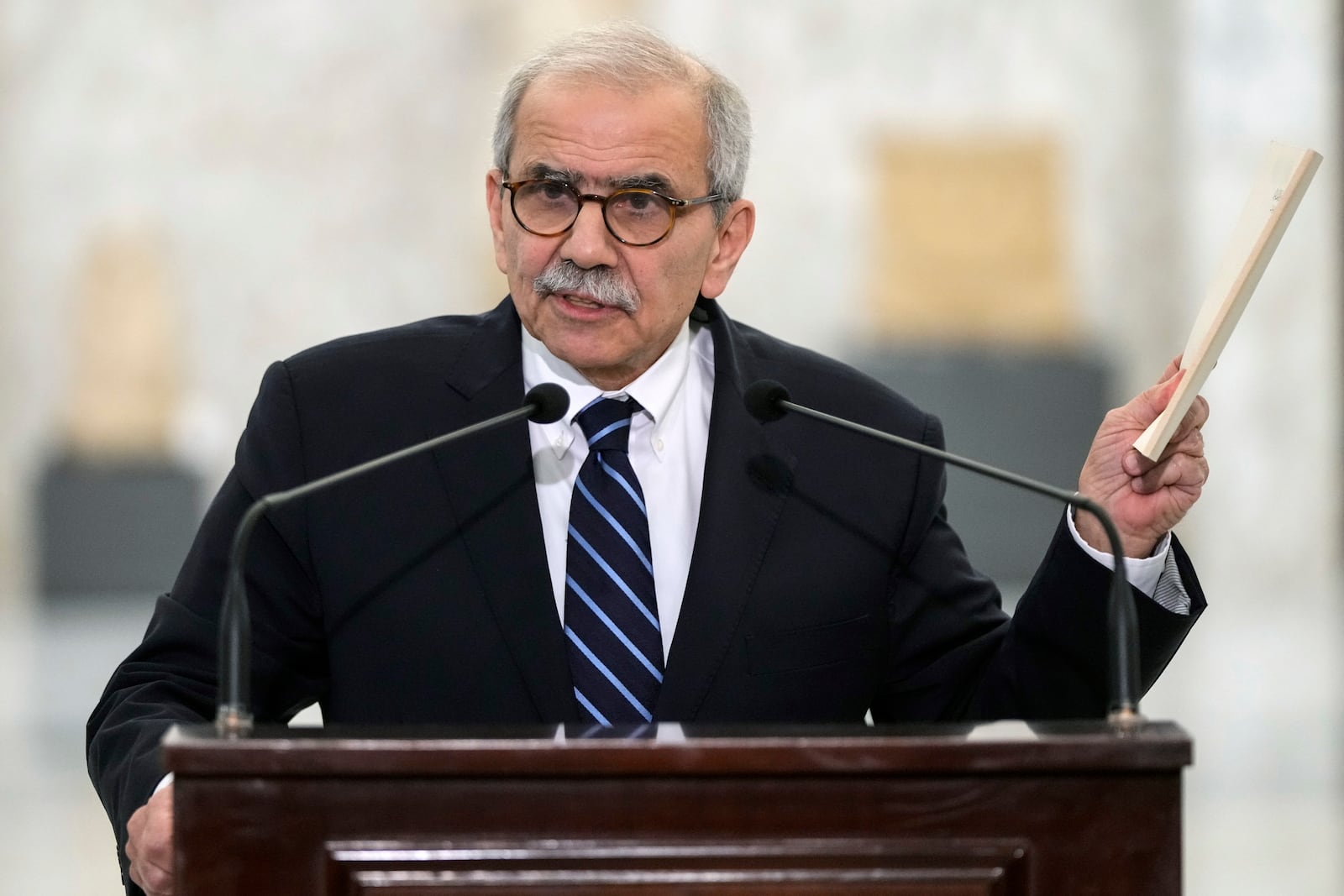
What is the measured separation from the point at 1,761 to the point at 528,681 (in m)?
4.46

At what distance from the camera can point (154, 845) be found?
1.83 m

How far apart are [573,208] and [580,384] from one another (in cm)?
27

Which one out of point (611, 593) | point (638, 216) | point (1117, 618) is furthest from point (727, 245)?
point (1117, 618)

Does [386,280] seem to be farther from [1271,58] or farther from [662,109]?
[662,109]

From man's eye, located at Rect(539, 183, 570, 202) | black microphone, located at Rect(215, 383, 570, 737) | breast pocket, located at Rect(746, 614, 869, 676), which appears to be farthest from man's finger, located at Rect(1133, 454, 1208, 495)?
black microphone, located at Rect(215, 383, 570, 737)

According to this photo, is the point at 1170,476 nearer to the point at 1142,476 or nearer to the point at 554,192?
the point at 1142,476

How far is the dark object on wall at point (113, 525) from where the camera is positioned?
944 centimetres

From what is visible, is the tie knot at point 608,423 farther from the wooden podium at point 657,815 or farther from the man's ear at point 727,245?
the wooden podium at point 657,815

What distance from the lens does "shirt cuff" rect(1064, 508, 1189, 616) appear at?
2105 mm

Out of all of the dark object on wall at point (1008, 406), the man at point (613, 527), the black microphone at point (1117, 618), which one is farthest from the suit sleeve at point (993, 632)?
the dark object on wall at point (1008, 406)

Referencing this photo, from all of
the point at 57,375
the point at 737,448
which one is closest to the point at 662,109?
the point at 737,448

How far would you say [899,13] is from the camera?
1017cm

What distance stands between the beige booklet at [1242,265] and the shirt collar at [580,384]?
0.67 m

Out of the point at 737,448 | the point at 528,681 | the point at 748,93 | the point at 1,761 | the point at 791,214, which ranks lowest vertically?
the point at 1,761
